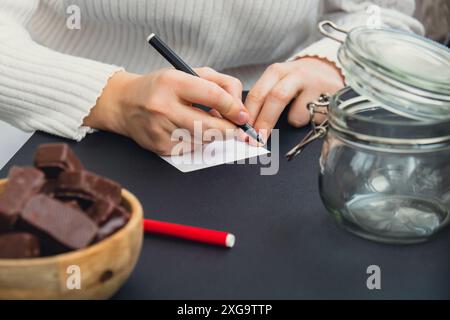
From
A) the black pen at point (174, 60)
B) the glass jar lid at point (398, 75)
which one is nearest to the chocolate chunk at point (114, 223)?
the glass jar lid at point (398, 75)

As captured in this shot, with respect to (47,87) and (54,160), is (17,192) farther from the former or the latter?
(47,87)

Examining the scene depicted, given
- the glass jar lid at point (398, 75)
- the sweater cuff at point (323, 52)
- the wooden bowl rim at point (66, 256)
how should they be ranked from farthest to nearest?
1. the sweater cuff at point (323, 52)
2. the glass jar lid at point (398, 75)
3. the wooden bowl rim at point (66, 256)

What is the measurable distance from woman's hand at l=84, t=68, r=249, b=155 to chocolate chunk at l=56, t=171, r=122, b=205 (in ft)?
0.99

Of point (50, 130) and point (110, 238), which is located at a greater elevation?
point (110, 238)

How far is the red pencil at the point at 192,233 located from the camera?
0.56m

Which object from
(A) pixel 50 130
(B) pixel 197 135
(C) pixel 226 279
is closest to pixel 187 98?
(B) pixel 197 135

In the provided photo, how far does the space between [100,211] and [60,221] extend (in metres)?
0.03

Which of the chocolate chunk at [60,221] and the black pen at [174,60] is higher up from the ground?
the chocolate chunk at [60,221]

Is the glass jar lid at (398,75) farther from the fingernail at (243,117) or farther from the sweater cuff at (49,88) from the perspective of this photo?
the sweater cuff at (49,88)

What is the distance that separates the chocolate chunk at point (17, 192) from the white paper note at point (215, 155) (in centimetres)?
29

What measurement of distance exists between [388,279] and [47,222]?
0.26 metres

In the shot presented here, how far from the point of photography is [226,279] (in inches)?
20.2

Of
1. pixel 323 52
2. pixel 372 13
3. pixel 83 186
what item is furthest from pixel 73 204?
Answer: pixel 372 13

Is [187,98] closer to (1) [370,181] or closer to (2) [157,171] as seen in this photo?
(2) [157,171]
